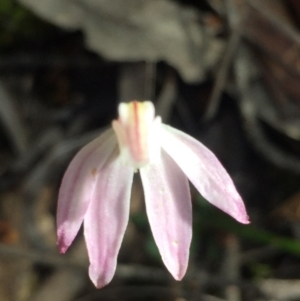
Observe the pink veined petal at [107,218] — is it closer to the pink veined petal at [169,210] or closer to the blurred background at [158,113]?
the pink veined petal at [169,210]

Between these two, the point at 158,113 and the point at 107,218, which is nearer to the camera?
the point at 107,218

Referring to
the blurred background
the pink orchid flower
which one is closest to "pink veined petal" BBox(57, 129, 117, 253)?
the pink orchid flower

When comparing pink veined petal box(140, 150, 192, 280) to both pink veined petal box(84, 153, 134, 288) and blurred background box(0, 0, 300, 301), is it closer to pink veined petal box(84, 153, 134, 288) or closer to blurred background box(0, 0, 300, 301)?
pink veined petal box(84, 153, 134, 288)

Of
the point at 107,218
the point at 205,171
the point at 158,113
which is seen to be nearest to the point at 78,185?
the point at 107,218

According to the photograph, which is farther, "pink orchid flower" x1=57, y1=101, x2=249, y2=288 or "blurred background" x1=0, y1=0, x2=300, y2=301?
"blurred background" x1=0, y1=0, x2=300, y2=301

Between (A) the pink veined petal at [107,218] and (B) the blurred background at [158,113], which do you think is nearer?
(A) the pink veined petal at [107,218]

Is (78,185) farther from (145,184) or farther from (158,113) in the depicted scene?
(158,113)

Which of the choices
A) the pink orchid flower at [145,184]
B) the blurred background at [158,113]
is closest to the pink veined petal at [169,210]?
the pink orchid flower at [145,184]

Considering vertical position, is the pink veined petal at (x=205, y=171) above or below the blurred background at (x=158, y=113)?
above

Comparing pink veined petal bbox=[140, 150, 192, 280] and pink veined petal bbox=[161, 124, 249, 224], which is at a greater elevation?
pink veined petal bbox=[161, 124, 249, 224]
